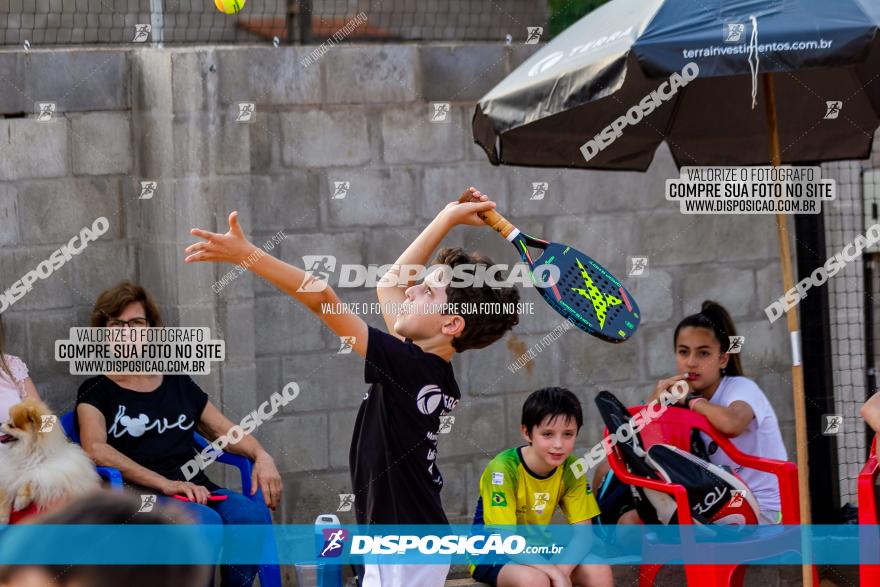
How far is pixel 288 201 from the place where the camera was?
5590 millimetres

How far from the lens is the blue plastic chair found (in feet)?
15.2

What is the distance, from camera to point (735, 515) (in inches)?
189

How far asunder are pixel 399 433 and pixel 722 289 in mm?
3177

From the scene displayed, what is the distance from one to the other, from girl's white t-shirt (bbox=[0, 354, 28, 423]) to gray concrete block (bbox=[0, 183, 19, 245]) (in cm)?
53

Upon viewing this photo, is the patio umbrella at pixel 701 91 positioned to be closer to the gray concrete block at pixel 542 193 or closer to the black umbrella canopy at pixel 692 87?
the black umbrella canopy at pixel 692 87

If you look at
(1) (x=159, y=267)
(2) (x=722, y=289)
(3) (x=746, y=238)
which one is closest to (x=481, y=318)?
(1) (x=159, y=267)

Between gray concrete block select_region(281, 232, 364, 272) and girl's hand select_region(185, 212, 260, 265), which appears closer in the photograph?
girl's hand select_region(185, 212, 260, 265)

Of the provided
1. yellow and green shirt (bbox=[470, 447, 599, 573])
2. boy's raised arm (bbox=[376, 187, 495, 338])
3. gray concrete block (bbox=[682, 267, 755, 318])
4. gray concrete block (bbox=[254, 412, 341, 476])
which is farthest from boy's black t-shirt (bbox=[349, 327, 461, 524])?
gray concrete block (bbox=[682, 267, 755, 318])

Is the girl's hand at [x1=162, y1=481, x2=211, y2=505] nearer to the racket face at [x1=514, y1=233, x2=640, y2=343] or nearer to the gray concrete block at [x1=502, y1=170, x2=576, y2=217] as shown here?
the racket face at [x1=514, y1=233, x2=640, y2=343]

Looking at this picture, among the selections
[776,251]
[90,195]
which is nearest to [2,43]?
[90,195]

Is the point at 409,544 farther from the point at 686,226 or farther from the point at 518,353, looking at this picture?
the point at 686,226

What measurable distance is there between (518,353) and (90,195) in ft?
7.14

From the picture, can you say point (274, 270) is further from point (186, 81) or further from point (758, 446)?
point (758, 446)

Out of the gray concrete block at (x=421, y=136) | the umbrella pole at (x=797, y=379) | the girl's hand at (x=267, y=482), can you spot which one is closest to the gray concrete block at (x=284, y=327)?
the girl's hand at (x=267, y=482)
